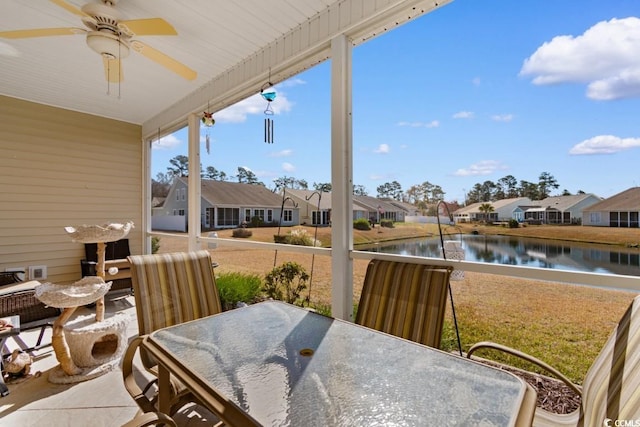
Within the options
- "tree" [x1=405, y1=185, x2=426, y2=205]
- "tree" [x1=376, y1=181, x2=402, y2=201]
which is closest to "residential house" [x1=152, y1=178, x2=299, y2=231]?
"tree" [x1=376, y1=181, x2=402, y2=201]

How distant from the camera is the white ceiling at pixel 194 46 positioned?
2.42 metres

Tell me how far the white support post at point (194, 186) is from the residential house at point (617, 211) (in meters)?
4.13

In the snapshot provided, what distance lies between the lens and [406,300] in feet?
6.02

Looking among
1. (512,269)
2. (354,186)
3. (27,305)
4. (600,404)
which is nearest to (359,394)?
(600,404)

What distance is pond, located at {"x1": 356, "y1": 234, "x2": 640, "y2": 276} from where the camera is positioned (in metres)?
1.55

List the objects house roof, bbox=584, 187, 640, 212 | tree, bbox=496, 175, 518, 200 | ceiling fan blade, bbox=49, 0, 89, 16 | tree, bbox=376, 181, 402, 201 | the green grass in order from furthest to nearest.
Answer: the green grass < tree, bbox=376, 181, 402, 201 < ceiling fan blade, bbox=49, 0, 89, 16 < tree, bbox=496, 175, 518, 200 < house roof, bbox=584, 187, 640, 212

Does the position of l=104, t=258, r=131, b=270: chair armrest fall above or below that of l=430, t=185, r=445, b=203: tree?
below

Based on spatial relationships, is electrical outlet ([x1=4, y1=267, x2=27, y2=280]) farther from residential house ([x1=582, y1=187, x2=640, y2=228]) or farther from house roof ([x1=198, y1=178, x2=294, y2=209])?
residential house ([x1=582, y1=187, x2=640, y2=228])

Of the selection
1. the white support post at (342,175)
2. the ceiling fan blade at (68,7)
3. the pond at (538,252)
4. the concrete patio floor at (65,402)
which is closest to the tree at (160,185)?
the concrete patio floor at (65,402)

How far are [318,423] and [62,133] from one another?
19.6ft

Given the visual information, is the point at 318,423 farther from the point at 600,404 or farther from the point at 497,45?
the point at 497,45

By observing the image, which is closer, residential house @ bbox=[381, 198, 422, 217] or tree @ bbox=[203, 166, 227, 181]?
residential house @ bbox=[381, 198, 422, 217]

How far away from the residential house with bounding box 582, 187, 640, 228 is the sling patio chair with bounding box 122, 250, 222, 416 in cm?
247

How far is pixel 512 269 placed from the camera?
1.80m
